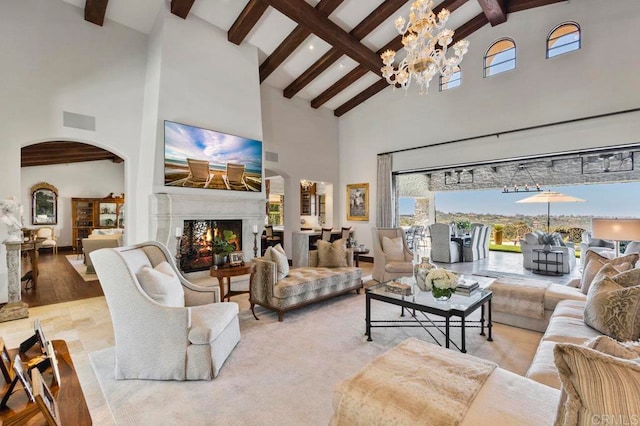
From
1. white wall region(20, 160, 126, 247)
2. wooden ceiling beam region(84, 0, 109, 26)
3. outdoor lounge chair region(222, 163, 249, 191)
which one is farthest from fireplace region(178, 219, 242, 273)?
white wall region(20, 160, 126, 247)

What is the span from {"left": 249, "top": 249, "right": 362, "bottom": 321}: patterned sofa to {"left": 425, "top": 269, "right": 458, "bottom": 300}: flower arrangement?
1.61 metres

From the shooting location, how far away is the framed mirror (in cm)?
927

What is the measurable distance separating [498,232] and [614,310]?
9.59 metres

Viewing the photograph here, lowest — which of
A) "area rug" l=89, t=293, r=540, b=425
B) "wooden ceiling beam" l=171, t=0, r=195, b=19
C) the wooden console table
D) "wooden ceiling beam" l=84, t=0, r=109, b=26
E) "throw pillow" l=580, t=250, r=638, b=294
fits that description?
"area rug" l=89, t=293, r=540, b=425

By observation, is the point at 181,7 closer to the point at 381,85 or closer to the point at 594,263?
the point at 381,85

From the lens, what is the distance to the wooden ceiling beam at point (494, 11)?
5391 millimetres

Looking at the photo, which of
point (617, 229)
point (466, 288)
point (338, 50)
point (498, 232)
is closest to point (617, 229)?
point (617, 229)

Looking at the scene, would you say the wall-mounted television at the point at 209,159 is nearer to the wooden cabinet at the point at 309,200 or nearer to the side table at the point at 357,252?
the side table at the point at 357,252

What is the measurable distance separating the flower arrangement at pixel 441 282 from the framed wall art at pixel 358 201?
510 centimetres

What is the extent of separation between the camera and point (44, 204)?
9.46 meters

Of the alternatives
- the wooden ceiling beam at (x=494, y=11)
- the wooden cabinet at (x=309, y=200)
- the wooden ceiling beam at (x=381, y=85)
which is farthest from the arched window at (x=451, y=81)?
the wooden cabinet at (x=309, y=200)

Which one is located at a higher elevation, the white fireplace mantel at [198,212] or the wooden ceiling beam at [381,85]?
the wooden ceiling beam at [381,85]

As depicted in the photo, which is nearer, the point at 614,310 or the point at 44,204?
the point at 614,310

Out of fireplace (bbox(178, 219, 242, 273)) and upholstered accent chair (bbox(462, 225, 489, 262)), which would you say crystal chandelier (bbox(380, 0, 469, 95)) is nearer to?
fireplace (bbox(178, 219, 242, 273))
